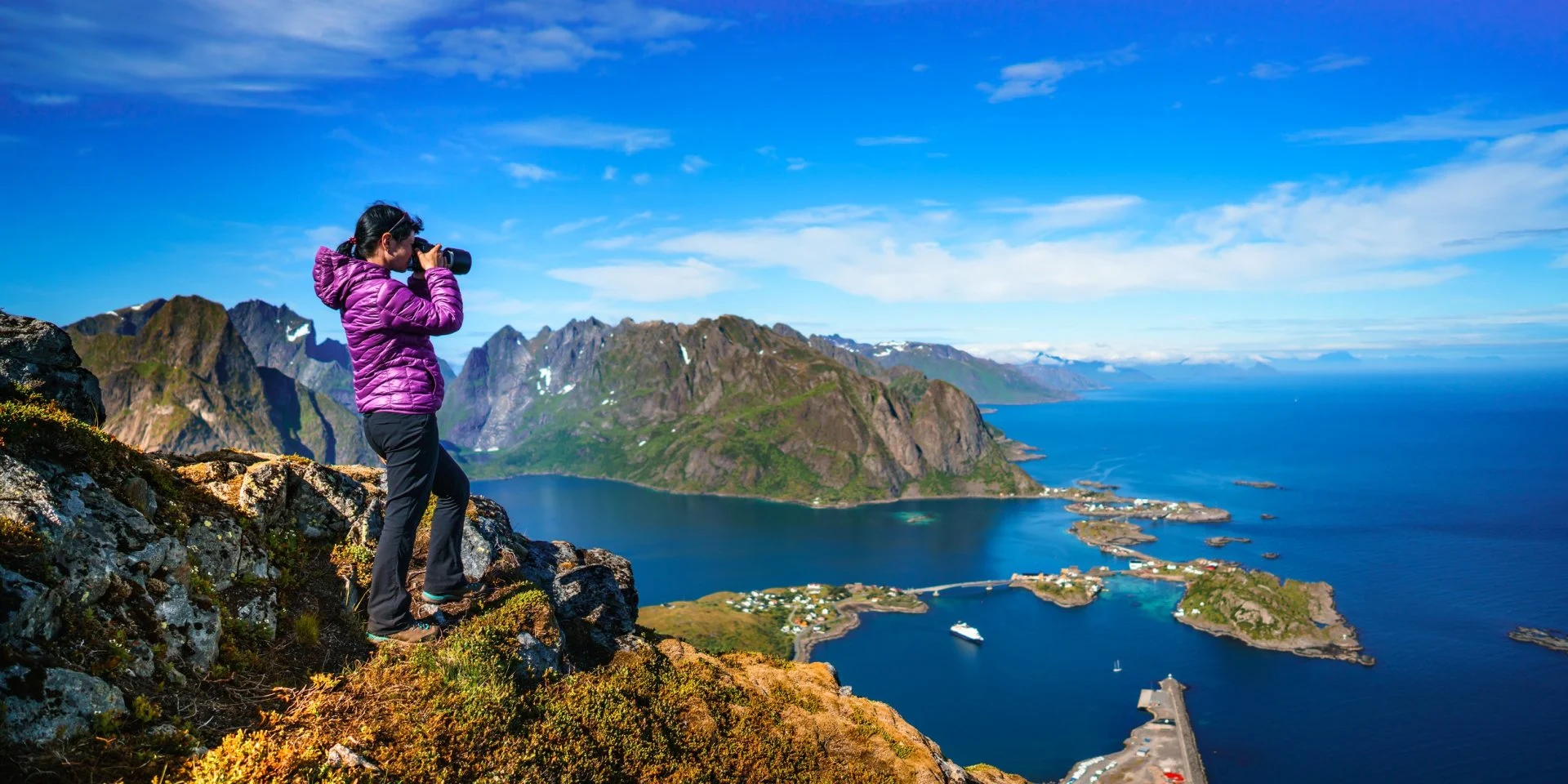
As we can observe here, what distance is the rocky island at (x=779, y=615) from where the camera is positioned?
111 meters

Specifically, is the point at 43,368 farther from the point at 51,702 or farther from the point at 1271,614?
the point at 1271,614

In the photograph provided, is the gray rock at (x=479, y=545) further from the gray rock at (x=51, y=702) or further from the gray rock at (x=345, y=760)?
the gray rock at (x=51, y=702)

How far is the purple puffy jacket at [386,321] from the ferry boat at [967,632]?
121 meters

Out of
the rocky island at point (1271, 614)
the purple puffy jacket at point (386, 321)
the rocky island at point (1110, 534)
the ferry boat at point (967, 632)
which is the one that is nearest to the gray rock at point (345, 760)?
the purple puffy jacket at point (386, 321)

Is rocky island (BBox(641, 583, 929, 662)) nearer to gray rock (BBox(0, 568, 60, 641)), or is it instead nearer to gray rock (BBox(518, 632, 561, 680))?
gray rock (BBox(518, 632, 561, 680))

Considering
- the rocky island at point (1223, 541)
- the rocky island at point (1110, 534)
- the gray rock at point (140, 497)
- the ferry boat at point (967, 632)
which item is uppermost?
the gray rock at point (140, 497)

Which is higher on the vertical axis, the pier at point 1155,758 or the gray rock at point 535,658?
the gray rock at point 535,658

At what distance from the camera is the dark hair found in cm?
805

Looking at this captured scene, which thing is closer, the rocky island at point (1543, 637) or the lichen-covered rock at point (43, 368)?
the lichen-covered rock at point (43, 368)

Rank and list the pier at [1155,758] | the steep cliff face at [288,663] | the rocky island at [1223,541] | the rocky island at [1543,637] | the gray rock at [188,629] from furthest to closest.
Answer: the rocky island at [1223,541] → the rocky island at [1543,637] → the pier at [1155,758] → the gray rock at [188,629] → the steep cliff face at [288,663]

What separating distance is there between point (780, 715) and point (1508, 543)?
206 meters

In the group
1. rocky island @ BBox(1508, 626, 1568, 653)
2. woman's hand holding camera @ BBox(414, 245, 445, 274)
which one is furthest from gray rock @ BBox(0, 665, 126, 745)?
rocky island @ BBox(1508, 626, 1568, 653)

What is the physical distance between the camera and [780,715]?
11609 mm

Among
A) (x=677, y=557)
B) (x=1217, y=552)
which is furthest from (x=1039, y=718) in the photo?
(x=677, y=557)
